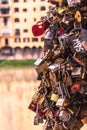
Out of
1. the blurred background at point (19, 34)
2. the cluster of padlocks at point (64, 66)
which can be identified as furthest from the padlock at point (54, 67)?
the blurred background at point (19, 34)

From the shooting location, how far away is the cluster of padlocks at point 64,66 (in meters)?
1.56

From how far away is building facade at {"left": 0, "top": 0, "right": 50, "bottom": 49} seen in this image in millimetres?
12281

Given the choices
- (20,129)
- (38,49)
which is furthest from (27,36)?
(20,129)

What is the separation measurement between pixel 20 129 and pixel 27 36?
9057 millimetres

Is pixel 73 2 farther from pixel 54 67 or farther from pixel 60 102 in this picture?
pixel 60 102

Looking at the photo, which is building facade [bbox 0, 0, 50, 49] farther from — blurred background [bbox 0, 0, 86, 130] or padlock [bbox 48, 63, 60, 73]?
padlock [bbox 48, 63, 60, 73]

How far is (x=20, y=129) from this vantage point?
3.47 metres

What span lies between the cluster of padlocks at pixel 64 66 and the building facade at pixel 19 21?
10.5 metres

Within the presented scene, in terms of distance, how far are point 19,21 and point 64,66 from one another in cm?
1092

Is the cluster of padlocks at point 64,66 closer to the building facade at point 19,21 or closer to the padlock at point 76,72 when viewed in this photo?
the padlock at point 76,72

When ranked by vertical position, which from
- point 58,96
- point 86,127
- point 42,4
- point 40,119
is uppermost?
point 58,96

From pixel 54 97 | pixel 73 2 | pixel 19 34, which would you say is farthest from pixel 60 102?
pixel 19 34

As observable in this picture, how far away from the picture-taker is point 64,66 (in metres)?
1.60

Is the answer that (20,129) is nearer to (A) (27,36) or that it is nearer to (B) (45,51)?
(B) (45,51)
